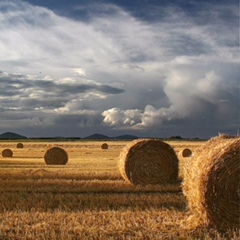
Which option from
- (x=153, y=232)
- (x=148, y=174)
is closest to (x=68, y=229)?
(x=153, y=232)

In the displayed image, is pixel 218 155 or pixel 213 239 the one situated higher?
pixel 218 155

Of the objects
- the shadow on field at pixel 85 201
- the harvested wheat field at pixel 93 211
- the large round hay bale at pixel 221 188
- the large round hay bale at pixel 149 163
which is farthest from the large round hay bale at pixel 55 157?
the large round hay bale at pixel 221 188

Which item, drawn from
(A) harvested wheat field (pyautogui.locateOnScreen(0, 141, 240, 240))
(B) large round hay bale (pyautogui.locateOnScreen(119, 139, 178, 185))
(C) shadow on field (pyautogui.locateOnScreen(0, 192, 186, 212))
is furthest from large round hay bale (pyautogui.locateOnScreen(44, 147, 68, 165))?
(C) shadow on field (pyautogui.locateOnScreen(0, 192, 186, 212))

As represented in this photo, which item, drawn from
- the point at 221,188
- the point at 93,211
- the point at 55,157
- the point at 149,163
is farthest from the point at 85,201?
the point at 55,157

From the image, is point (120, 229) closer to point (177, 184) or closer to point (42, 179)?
point (177, 184)

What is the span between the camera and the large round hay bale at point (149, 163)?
661 inches

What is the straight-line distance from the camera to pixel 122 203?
40.5ft

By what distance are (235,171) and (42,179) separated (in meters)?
9.95

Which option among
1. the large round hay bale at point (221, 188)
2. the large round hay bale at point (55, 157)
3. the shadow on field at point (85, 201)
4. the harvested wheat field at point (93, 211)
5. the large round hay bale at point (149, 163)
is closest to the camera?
the harvested wheat field at point (93, 211)

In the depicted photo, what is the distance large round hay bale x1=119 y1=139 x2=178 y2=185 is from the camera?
16.8m

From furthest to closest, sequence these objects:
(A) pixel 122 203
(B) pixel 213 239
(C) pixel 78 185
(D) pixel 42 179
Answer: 1. (D) pixel 42 179
2. (C) pixel 78 185
3. (A) pixel 122 203
4. (B) pixel 213 239

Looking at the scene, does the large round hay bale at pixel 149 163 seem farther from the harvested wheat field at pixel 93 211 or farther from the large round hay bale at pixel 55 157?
the large round hay bale at pixel 55 157

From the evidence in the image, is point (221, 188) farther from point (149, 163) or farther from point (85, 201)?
point (149, 163)

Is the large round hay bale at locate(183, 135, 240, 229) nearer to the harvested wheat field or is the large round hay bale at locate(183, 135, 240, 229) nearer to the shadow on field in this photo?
the harvested wheat field
